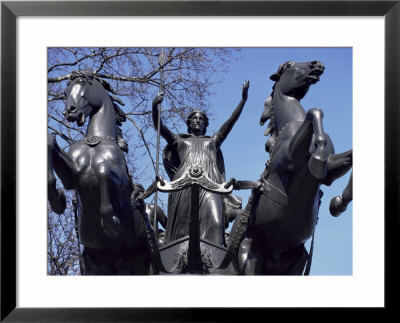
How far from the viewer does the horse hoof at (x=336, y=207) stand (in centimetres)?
932

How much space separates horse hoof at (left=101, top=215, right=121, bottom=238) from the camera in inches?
362

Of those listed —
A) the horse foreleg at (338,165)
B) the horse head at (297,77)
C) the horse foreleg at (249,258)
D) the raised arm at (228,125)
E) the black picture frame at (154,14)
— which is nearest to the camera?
the black picture frame at (154,14)

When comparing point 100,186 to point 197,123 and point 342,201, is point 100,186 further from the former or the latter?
point 342,201

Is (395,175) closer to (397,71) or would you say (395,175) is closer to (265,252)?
(397,71)

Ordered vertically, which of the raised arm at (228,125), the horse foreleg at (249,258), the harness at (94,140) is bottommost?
the horse foreleg at (249,258)

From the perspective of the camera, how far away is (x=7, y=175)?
26.9ft

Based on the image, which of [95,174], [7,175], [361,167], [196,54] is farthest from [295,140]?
[196,54]

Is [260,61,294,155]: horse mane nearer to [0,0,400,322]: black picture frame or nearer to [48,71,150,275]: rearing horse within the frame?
[48,71,150,275]: rearing horse

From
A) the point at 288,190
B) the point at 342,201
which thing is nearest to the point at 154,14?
the point at 288,190

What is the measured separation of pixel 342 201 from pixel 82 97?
177 cm

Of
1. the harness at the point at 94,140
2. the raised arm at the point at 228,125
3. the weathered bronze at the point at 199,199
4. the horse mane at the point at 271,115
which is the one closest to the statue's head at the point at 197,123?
the raised arm at the point at 228,125

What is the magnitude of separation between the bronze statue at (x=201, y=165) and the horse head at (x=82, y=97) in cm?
39

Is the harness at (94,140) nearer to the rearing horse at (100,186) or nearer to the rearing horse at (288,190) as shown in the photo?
the rearing horse at (100,186)

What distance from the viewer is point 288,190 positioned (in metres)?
9.31
